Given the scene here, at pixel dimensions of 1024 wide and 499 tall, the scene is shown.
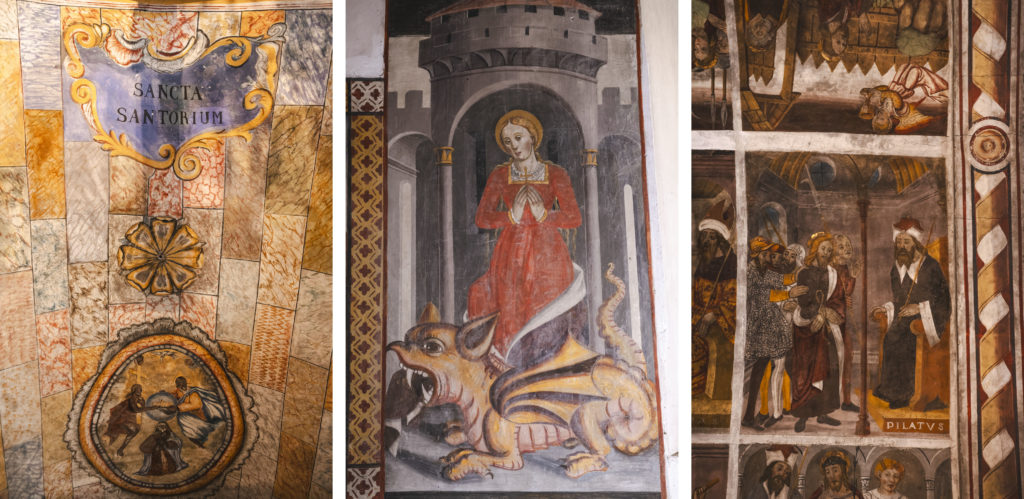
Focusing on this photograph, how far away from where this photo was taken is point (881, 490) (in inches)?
199

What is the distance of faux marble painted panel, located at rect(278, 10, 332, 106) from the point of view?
15.8 feet

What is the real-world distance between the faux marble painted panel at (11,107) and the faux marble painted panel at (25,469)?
→ 67.1 inches

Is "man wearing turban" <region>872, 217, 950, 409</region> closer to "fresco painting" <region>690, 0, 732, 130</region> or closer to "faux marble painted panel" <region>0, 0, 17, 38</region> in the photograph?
"fresco painting" <region>690, 0, 732, 130</region>

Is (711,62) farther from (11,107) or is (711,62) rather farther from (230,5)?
(11,107)

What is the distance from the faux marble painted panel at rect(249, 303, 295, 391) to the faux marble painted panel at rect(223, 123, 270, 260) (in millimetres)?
374

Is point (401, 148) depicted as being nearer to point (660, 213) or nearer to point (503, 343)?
point (503, 343)

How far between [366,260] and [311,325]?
617mm

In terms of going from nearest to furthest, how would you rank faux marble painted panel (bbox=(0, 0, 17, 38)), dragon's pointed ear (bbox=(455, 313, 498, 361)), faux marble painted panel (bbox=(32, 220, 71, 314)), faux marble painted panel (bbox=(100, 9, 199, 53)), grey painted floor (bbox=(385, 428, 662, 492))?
faux marble painted panel (bbox=(0, 0, 17, 38)) < faux marble painted panel (bbox=(32, 220, 71, 314)) < faux marble painted panel (bbox=(100, 9, 199, 53)) < grey painted floor (bbox=(385, 428, 662, 492)) < dragon's pointed ear (bbox=(455, 313, 498, 361))

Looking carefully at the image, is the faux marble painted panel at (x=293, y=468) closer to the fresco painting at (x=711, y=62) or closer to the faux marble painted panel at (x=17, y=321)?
the faux marble painted panel at (x=17, y=321)

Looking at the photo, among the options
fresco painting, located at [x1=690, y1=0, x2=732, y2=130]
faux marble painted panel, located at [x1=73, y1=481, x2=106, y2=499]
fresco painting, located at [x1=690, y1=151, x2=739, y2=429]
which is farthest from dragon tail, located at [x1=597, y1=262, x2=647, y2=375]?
faux marble painted panel, located at [x1=73, y1=481, x2=106, y2=499]

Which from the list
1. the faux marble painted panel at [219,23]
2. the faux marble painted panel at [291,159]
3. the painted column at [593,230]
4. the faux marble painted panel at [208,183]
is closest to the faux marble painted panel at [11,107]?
the faux marble painted panel at [208,183]

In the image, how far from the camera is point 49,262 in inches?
184

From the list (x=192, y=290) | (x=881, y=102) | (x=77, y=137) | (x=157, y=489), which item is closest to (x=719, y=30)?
(x=881, y=102)

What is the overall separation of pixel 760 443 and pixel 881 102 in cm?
235
